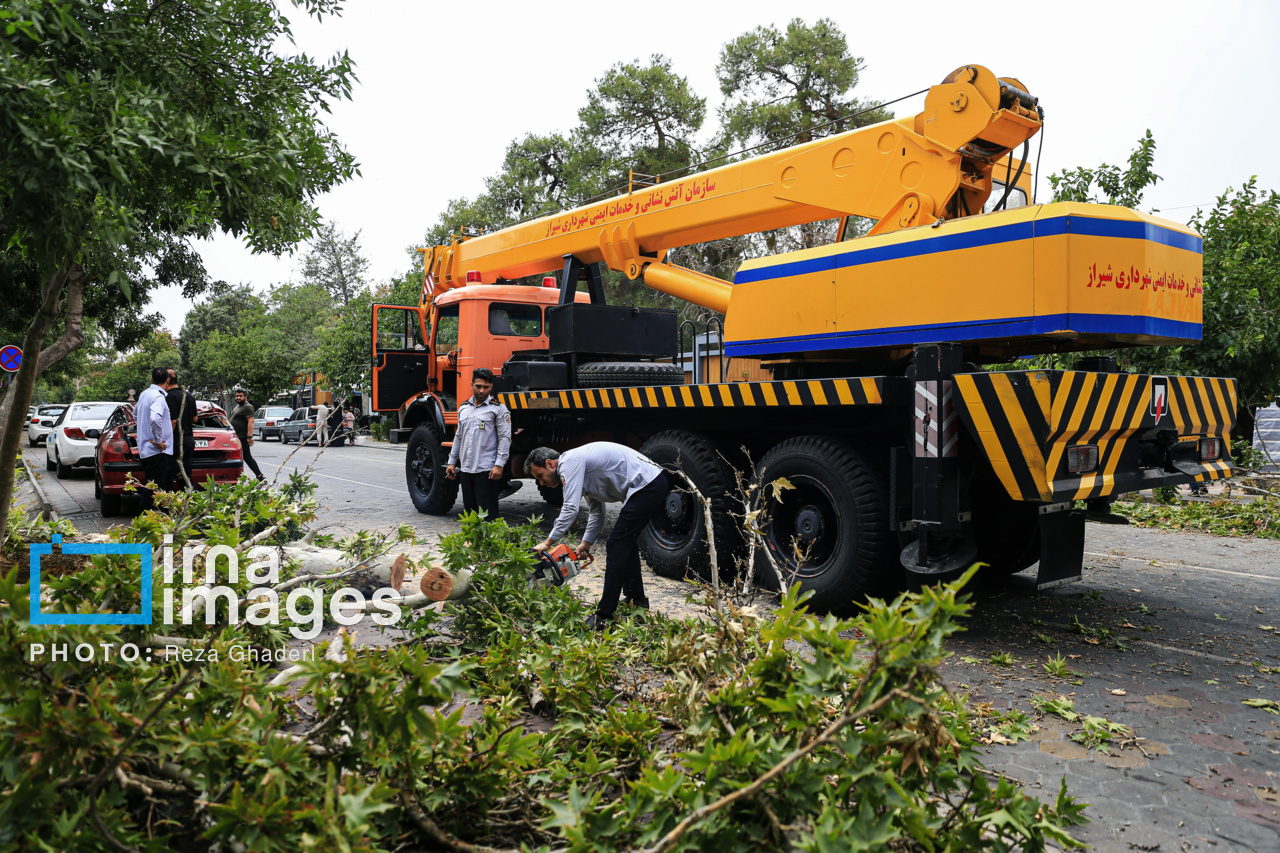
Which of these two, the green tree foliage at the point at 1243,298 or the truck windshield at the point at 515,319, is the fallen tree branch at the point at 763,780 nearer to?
the truck windshield at the point at 515,319

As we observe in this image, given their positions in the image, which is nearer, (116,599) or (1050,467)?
(116,599)

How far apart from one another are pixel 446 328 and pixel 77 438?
9.60 meters

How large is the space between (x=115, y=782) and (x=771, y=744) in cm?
190

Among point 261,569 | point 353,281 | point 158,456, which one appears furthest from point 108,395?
point 261,569

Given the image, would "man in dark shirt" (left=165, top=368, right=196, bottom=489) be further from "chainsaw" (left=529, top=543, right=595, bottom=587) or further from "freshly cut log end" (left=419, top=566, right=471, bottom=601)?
"chainsaw" (left=529, top=543, right=595, bottom=587)

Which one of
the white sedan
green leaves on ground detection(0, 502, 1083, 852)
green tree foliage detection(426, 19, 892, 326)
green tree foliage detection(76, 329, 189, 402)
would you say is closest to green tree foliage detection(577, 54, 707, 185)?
green tree foliage detection(426, 19, 892, 326)

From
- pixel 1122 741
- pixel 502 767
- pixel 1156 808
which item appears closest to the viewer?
pixel 502 767

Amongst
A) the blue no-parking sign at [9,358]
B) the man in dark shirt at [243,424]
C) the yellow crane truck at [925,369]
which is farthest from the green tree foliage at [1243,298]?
the blue no-parking sign at [9,358]

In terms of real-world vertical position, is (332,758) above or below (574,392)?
below

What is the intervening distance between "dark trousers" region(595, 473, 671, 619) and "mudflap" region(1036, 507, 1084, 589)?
2461 millimetres

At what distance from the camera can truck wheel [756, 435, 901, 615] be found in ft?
18.2

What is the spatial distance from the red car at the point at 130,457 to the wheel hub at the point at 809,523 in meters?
7.26

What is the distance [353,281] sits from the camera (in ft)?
195

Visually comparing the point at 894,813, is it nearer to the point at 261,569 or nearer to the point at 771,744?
the point at 771,744
